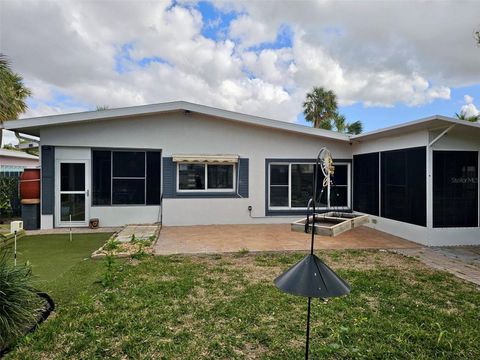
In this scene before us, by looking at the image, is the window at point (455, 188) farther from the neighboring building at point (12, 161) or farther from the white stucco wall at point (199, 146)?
the neighboring building at point (12, 161)

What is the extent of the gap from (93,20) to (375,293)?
39.2 feet

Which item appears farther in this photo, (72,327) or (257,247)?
(257,247)

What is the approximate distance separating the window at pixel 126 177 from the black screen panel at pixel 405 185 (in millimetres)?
6929

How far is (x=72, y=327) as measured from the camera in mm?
3188

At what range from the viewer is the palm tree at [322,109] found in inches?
920

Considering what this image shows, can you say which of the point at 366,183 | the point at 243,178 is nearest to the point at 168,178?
the point at 243,178

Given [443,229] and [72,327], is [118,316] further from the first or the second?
[443,229]

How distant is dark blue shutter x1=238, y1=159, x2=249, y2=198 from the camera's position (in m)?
10.2

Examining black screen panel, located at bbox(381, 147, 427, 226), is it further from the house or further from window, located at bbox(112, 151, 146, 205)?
window, located at bbox(112, 151, 146, 205)

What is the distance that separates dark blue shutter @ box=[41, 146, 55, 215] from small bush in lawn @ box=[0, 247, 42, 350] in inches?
255

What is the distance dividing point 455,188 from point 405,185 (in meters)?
1.07

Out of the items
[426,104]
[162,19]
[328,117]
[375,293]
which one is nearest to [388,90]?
[426,104]

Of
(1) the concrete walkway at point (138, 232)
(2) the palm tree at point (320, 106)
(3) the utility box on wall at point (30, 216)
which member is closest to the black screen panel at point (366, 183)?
(1) the concrete walkway at point (138, 232)

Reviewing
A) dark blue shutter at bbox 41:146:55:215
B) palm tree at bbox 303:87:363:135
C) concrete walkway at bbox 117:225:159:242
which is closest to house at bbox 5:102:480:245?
dark blue shutter at bbox 41:146:55:215
